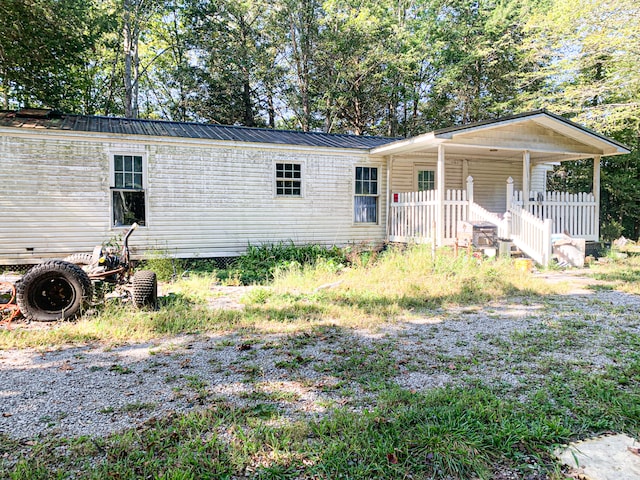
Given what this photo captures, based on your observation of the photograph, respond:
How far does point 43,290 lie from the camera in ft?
16.9

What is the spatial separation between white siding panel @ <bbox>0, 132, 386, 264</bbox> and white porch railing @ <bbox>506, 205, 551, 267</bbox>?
347 cm

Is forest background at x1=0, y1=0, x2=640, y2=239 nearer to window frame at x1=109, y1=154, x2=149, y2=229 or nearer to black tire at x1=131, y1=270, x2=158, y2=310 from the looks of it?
window frame at x1=109, y1=154, x2=149, y2=229

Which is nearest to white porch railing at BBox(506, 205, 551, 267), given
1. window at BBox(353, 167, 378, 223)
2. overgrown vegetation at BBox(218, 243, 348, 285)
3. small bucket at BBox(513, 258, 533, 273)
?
small bucket at BBox(513, 258, 533, 273)

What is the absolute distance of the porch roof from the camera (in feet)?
31.0

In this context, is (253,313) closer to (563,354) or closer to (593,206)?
(563,354)

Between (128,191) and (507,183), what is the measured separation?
32.2 feet

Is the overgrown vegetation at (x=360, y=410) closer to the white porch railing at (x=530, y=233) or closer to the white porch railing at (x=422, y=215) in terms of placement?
the white porch railing at (x=530, y=233)

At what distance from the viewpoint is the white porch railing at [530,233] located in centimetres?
915

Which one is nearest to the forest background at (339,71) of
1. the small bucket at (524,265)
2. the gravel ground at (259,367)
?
the small bucket at (524,265)

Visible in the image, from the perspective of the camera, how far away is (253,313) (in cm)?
545

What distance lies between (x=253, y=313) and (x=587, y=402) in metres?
3.83

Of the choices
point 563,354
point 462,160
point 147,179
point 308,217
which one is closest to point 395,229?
point 308,217

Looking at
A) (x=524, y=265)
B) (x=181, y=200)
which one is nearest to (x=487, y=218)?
(x=524, y=265)

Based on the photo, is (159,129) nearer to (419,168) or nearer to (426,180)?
(419,168)
